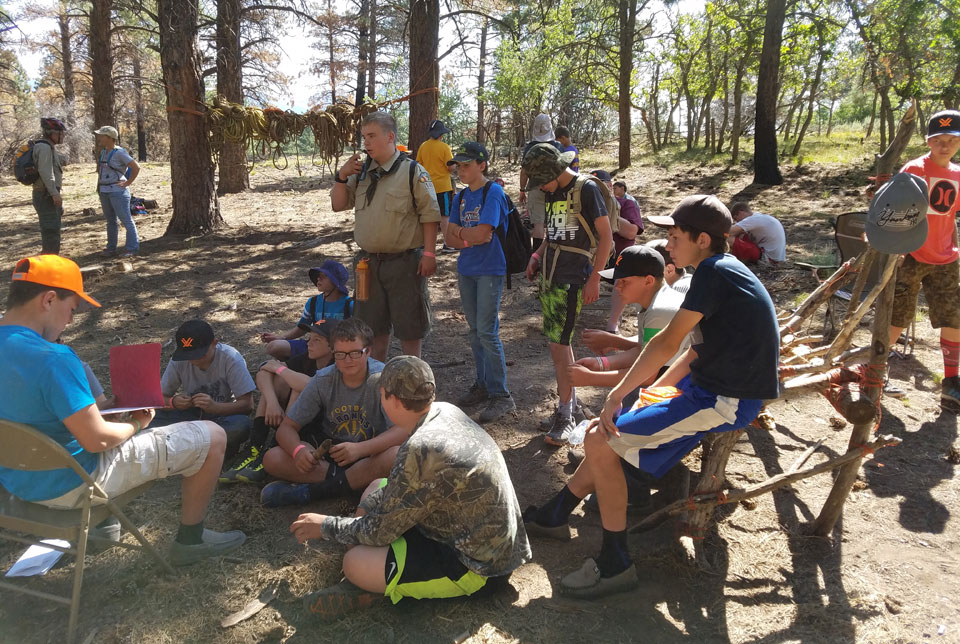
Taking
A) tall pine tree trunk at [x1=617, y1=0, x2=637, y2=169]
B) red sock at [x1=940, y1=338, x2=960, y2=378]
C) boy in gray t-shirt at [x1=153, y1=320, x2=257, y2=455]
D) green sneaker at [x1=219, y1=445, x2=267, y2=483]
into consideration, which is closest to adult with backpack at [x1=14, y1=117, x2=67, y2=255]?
boy in gray t-shirt at [x1=153, y1=320, x2=257, y2=455]

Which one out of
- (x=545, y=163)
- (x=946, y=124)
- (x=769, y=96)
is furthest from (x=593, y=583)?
(x=769, y=96)

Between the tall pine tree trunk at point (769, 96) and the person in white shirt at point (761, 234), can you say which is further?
the tall pine tree trunk at point (769, 96)

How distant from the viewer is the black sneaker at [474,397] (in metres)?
4.56

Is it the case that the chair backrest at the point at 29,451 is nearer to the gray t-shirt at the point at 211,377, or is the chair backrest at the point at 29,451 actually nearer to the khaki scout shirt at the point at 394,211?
the gray t-shirt at the point at 211,377

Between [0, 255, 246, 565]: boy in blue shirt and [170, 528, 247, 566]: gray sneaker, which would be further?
[170, 528, 247, 566]: gray sneaker

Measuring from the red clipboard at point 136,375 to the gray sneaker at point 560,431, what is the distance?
234 centimetres

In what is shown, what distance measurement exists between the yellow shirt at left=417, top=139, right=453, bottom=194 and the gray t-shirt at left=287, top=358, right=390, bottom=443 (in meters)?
4.49

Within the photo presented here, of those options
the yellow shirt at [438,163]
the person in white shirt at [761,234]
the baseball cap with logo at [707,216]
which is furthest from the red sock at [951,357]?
the yellow shirt at [438,163]

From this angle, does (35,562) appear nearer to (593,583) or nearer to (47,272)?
(47,272)

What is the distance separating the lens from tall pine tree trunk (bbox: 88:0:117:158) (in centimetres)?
1345

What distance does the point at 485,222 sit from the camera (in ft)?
13.4

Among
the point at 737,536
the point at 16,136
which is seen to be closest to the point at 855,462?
the point at 737,536

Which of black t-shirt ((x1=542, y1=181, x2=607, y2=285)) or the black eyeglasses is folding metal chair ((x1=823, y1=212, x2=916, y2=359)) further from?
the black eyeglasses

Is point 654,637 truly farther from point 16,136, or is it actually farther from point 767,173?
point 16,136
